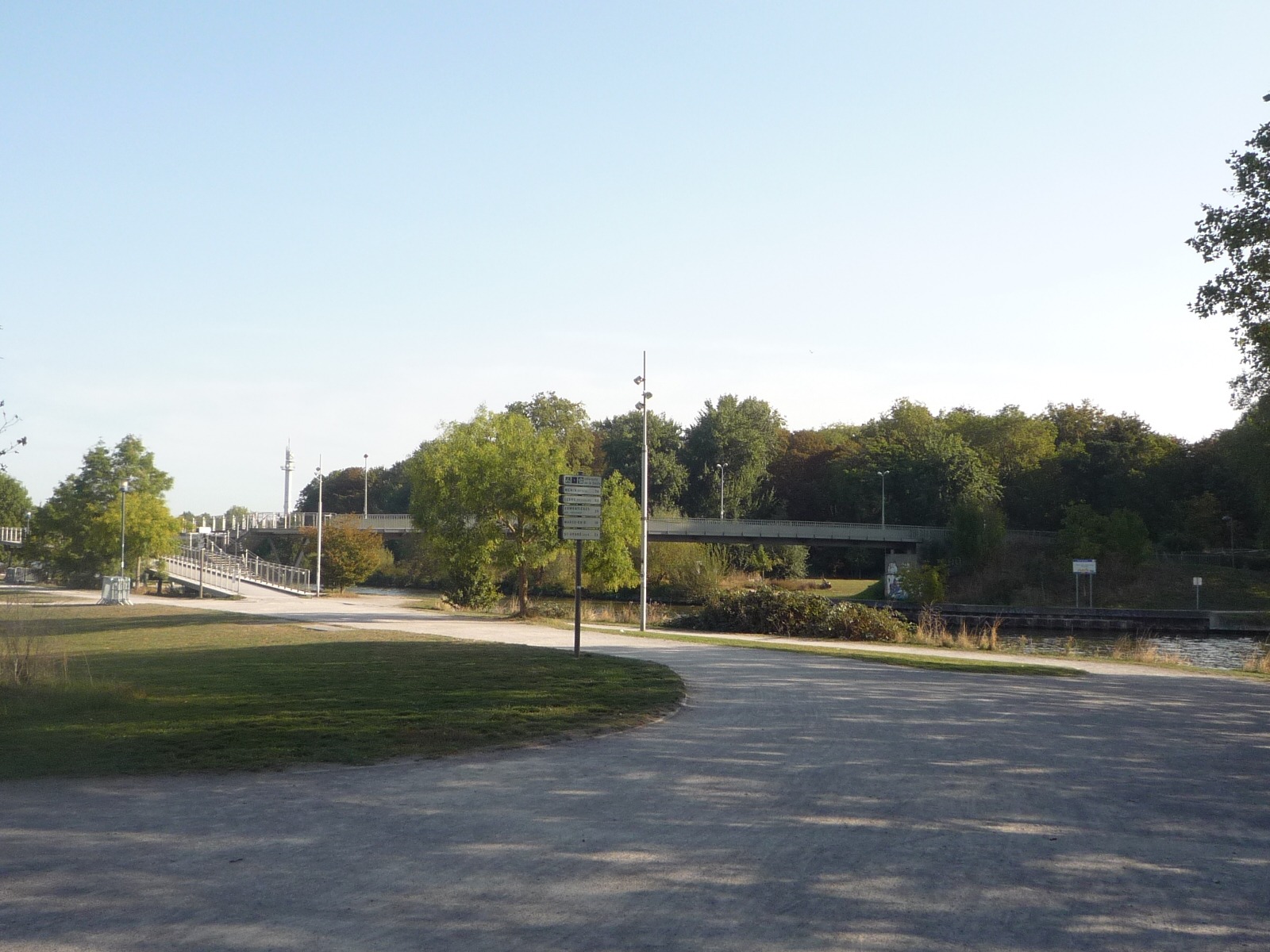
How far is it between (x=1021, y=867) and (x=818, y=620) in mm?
25132

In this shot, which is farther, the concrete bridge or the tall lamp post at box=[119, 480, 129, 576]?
the concrete bridge

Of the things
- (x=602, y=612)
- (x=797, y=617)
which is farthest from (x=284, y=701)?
(x=602, y=612)

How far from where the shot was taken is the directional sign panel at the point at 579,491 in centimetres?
1952

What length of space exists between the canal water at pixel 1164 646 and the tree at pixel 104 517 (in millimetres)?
40895

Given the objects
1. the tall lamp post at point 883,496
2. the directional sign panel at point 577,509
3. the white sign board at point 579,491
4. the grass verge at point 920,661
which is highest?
the tall lamp post at point 883,496

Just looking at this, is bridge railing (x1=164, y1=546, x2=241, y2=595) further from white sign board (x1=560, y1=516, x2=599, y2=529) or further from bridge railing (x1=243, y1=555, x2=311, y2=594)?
white sign board (x1=560, y1=516, x2=599, y2=529)

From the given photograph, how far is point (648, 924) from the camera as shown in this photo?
551cm

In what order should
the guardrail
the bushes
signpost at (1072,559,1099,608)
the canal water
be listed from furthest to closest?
the guardrail < signpost at (1072,559,1099,608) < the canal water < the bushes

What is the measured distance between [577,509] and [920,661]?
24.8 feet

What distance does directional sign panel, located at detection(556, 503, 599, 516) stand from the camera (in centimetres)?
1931

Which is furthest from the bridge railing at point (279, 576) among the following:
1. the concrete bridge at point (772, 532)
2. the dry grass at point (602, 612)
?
the concrete bridge at point (772, 532)

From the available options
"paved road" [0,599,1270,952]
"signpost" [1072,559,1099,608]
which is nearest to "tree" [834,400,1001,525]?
"signpost" [1072,559,1099,608]

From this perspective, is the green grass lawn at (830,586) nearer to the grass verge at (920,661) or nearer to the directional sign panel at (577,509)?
the grass verge at (920,661)

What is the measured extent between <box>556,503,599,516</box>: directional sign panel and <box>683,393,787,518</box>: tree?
7029cm
